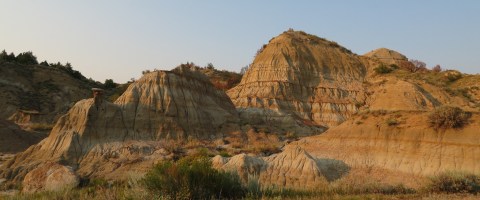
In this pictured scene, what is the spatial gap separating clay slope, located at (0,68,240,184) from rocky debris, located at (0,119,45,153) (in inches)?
415

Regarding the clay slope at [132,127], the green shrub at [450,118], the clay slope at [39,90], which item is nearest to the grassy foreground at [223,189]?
the green shrub at [450,118]

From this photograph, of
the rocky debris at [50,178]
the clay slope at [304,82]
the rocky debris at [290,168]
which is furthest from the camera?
the clay slope at [304,82]

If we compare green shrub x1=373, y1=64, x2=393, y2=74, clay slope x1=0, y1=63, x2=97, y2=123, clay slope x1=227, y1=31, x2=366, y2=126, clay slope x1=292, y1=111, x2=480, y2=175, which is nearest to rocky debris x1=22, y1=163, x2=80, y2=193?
clay slope x1=292, y1=111, x2=480, y2=175

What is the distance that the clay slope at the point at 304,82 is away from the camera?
57.6 metres

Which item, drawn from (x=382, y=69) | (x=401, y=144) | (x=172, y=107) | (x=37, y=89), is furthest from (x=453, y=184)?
(x=37, y=89)

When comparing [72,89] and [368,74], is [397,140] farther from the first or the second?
[72,89]

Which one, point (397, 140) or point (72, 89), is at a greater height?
point (72, 89)

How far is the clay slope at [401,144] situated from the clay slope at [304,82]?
26979 millimetres

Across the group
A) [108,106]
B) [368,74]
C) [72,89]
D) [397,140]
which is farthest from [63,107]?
[397,140]

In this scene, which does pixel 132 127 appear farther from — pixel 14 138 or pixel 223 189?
pixel 223 189

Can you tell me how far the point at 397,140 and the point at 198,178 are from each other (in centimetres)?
1372

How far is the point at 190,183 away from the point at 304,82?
52.3 m

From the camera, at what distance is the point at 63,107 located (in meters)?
61.7

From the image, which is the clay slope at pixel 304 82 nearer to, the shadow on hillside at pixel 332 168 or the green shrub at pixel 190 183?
the shadow on hillside at pixel 332 168
